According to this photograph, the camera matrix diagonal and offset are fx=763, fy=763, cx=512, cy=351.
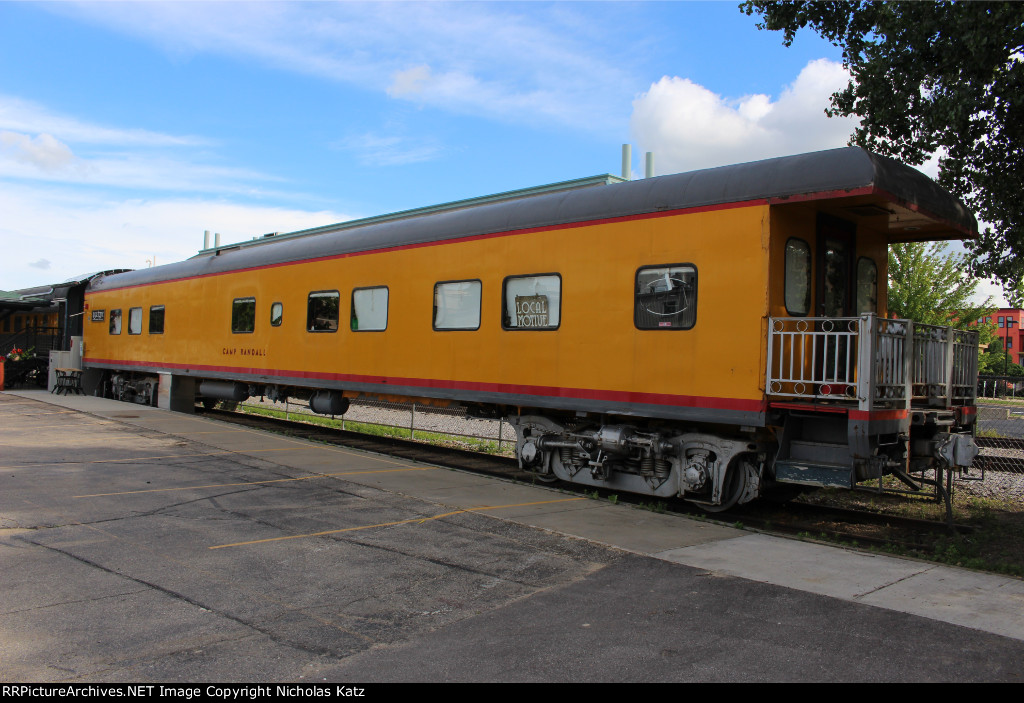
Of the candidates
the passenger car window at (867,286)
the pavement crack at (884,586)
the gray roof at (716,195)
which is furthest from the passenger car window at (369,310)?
the pavement crack at (884,586)

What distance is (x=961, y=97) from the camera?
7.75 metres

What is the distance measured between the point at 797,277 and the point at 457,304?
15.7ft

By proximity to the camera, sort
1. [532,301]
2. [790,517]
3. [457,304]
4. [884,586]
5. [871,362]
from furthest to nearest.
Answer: [457,304]
[532,301]
[790,517]
[871,362]
[884,586]

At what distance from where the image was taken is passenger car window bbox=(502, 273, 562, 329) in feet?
32.0

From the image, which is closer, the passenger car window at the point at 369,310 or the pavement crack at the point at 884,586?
the pavement crack at the point at 884,586

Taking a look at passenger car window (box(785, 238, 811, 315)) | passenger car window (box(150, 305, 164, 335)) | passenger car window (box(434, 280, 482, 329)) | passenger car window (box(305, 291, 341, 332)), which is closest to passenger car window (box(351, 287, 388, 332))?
passenger car window (box(305, 291, 341, 332))

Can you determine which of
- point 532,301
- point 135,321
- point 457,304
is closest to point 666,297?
point 532,301

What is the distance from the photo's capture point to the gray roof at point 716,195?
7.43 m

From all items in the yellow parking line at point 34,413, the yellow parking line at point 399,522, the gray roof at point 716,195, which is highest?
the gray roof at point 716,195

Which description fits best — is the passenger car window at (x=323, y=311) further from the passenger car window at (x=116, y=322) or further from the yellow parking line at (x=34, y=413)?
the passenger car window at (x=116, y=322)

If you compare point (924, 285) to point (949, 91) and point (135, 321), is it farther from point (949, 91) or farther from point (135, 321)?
point (135, 321)

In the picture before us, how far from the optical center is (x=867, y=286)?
9.57m

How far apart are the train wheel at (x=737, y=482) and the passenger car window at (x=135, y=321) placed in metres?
17.6

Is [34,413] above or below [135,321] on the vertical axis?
below
